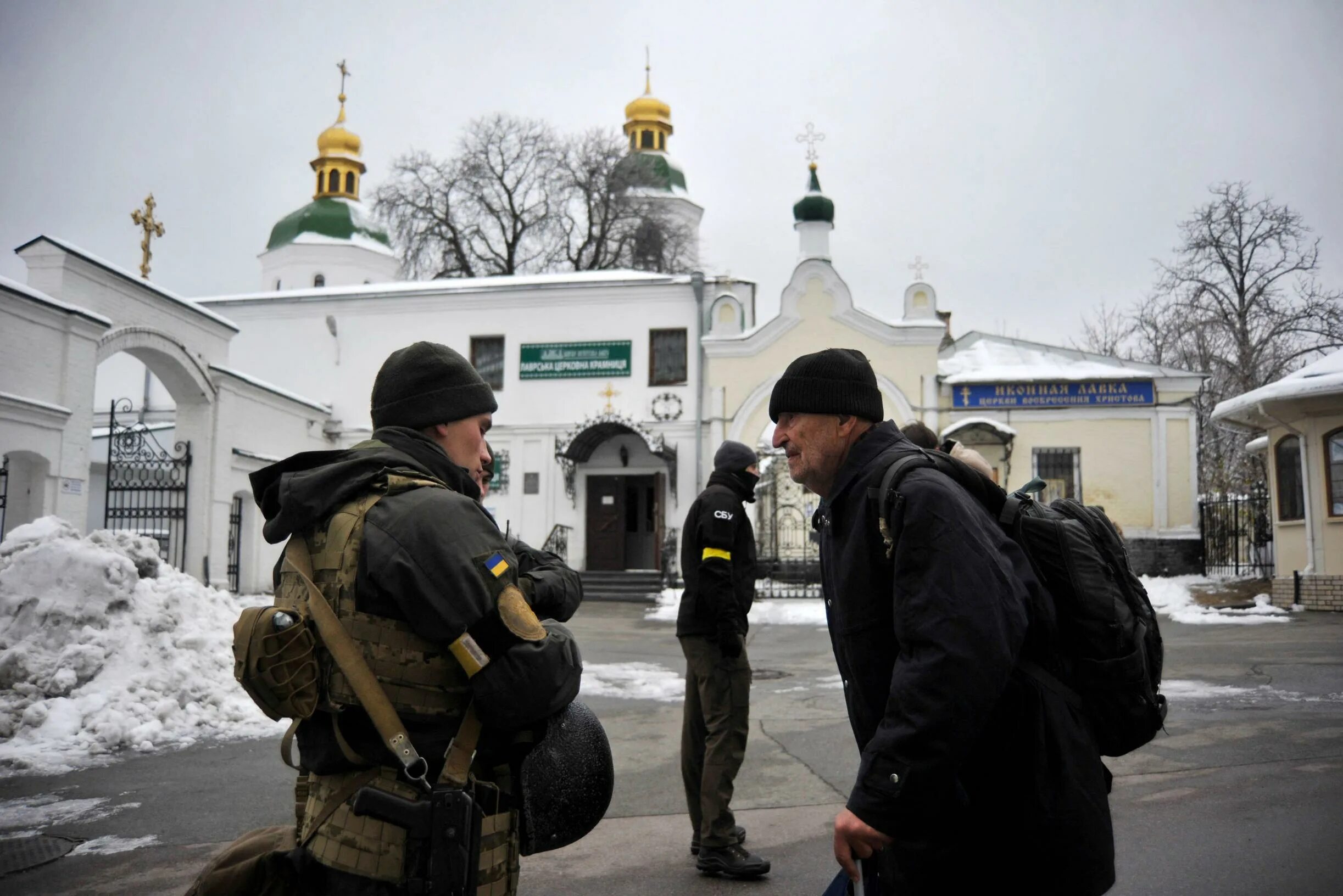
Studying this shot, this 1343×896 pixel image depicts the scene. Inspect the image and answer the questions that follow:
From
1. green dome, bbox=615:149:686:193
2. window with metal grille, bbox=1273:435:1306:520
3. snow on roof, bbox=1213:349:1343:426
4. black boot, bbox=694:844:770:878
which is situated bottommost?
black boot, bbox=694:844:770:878

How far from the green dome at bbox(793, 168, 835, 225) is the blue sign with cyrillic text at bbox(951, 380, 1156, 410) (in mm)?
5883

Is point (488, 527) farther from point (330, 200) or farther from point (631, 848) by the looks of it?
point (330, 200)

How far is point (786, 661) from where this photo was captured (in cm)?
1243

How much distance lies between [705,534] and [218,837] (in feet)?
10.1

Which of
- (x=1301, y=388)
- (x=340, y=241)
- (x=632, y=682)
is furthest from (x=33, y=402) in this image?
(x=340, y=241)

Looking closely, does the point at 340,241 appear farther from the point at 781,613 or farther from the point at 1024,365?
the point at 781,613

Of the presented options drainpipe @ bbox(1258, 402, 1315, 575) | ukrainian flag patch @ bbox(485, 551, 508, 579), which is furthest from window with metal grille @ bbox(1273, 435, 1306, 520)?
ukrainian flag patch @ bbox(485, 551, 508, 579)

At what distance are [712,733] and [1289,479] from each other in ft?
51.7

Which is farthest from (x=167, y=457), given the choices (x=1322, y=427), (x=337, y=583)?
(x=1322, y=427)

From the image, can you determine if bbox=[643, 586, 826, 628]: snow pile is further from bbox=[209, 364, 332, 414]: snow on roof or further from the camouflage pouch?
the camouflage pouch

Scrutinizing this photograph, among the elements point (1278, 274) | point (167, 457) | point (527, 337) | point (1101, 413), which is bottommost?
point (167, 457)

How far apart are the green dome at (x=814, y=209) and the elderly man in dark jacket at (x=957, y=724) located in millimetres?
24742

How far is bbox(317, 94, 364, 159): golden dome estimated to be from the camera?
40969 millimetres

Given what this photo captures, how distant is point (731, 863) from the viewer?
469 centimetres
